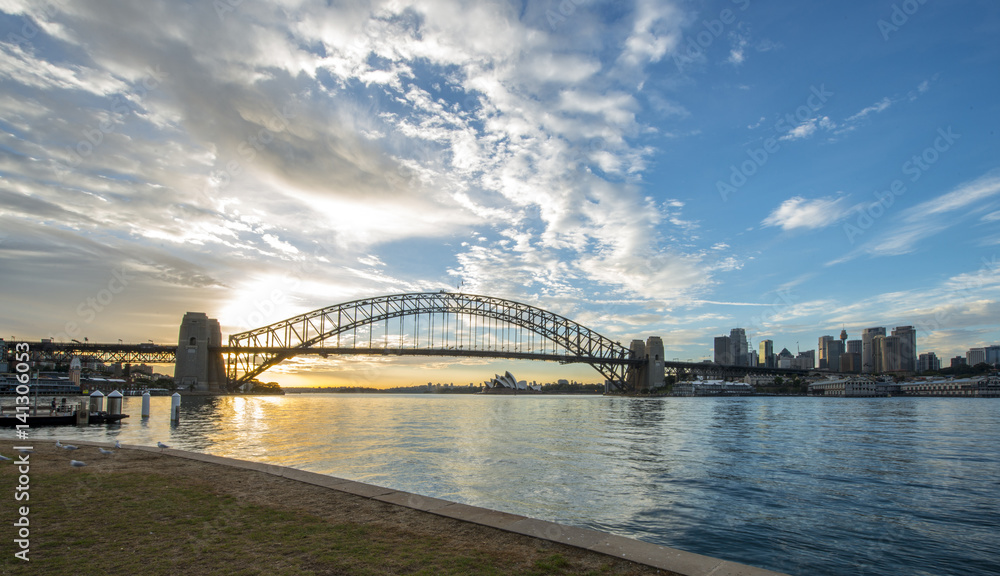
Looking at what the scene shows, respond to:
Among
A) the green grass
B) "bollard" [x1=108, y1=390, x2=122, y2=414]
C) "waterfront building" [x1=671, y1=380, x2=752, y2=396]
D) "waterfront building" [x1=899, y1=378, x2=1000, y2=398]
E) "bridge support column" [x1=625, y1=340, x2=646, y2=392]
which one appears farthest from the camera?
"waterfront building" [x1=671, y1=380, x2=752, y2=396]

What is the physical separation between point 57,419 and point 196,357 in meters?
67.8

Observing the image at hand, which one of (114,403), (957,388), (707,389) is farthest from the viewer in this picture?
(707,389)

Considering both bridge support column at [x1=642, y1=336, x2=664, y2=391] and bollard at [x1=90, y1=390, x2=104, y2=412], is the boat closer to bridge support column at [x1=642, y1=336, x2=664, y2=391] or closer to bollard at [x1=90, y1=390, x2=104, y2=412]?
bollard at [x1=90, y1=390, x2=104, y2=412]

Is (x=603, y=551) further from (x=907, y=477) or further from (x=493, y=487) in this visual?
(x=907, y=477)

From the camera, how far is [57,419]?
94.4 ft

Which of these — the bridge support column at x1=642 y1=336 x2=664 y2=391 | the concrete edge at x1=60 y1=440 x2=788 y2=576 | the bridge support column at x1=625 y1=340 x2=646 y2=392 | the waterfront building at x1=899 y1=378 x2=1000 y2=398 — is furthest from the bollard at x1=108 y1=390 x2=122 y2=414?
the waterfront building at x1=899 y1=378 x2=1000 y2=398

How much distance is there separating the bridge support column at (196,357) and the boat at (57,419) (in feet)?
207

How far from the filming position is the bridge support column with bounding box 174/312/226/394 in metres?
88.9

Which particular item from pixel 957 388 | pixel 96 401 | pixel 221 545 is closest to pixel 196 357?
pixel 96 401

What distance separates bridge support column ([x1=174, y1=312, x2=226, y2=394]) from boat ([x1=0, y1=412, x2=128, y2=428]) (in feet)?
207

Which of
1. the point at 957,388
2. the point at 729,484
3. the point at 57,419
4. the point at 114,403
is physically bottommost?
the point at 957,388

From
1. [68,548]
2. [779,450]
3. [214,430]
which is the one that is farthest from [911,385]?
[68,548]

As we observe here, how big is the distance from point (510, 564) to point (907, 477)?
1480 cm

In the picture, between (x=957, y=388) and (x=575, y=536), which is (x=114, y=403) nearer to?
(x=575, y=536)
